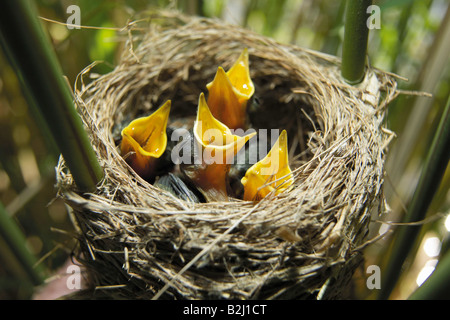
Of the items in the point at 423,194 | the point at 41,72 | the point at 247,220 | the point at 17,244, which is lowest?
the point at 17,244

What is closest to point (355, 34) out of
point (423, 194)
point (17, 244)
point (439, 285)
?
point (423, 194)

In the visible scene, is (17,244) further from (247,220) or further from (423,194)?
(423,194)

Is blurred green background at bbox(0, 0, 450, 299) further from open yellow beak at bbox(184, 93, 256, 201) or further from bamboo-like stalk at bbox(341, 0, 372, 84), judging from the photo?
open yellow beak at bbox(184, 93, 256, 201)

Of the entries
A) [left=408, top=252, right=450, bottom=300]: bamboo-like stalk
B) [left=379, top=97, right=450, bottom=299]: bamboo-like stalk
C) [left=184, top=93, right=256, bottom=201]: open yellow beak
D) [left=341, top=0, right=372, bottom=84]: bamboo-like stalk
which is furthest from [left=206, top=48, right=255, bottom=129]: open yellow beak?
[left=408, top=252, right=450, bottom=300]: bamboo-like stalk

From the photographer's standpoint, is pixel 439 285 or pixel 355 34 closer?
pixel 439 285

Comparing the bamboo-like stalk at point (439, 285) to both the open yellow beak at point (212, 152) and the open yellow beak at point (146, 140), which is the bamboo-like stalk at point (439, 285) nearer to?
the open yellow beak at point (212, 152)
